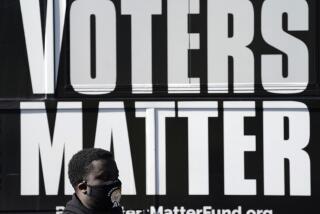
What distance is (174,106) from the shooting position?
16.0 ft

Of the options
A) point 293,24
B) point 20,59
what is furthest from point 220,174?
point 20,59

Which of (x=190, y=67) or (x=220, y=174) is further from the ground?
(x=190, y=67)

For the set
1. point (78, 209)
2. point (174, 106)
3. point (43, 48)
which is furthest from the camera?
point (43, 48)

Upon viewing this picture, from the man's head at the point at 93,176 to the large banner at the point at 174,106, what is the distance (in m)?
1.94

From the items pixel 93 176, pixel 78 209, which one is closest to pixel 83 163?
pixel 93 176

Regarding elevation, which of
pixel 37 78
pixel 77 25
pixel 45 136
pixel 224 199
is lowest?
pixel 224 199

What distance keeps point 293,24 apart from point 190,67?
2.18 ft

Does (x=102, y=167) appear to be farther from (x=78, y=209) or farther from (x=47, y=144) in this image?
(x=47, y=144)

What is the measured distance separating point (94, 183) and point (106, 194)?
0.06 metres

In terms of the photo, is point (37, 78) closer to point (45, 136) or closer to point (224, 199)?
point (45, 136)

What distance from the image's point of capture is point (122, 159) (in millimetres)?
4879

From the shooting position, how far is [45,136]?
16.1 ft

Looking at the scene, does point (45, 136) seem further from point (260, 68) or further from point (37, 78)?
point (260, 68)

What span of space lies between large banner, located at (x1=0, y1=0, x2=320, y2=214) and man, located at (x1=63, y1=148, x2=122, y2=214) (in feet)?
6.34
